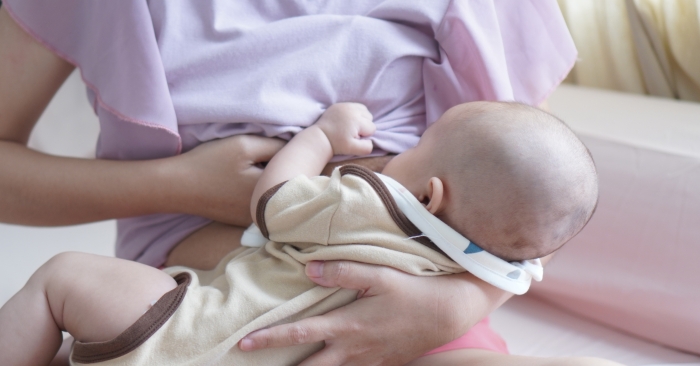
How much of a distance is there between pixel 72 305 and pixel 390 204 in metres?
0.42

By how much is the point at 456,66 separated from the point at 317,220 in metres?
0.42

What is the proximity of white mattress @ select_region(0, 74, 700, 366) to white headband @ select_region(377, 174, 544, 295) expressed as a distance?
18.8 inches

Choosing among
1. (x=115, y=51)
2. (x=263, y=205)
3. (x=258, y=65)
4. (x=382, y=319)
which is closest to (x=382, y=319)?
(x=382, y=319)

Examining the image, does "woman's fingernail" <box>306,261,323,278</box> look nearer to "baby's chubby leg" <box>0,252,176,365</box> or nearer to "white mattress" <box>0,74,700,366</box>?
Answer: "baby's chubby leg" <box>0,252,176,365</box>

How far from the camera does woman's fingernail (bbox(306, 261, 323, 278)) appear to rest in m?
0.80

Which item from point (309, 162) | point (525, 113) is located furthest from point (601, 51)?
point (309, 162)

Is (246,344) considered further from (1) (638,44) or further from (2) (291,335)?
(1) (638,44)

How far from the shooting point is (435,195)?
80 centimetres

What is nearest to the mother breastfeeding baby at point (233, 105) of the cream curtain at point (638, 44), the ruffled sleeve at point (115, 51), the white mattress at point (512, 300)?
the ruffled sleeve at point (115, 51)

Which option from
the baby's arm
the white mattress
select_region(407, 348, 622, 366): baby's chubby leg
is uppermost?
the baby's arm

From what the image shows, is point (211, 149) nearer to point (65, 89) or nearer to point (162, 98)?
point (162, 98)

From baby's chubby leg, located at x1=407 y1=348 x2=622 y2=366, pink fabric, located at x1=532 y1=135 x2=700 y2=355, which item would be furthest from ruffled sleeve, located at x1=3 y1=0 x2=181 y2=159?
pink fabric, located at x1=532 y1=135 x2=700 y2=355

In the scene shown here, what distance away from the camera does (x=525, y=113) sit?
835 millimetres

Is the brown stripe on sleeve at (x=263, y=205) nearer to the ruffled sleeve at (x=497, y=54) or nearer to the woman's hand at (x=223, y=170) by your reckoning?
the woman's hand at (x=223, y=170)
